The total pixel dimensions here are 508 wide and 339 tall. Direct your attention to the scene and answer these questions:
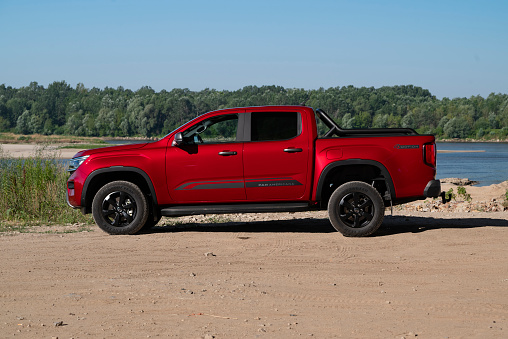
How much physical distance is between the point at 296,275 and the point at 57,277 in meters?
2.51

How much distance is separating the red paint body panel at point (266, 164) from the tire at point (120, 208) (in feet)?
0.81

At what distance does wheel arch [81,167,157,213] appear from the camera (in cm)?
951

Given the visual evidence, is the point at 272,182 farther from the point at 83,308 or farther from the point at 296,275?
the point at 83,308

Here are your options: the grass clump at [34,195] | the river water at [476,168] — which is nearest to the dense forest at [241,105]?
the river water at [476,168]

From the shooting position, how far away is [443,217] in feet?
39.7

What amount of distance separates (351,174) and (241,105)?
124m

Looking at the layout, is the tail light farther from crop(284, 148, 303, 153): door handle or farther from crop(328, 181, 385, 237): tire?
crop(284, 148, 303, 153): door handle

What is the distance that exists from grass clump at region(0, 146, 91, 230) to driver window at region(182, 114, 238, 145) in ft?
12.8

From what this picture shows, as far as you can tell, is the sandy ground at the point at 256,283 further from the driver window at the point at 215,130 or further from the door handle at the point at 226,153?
the driver window at the point at 215,130

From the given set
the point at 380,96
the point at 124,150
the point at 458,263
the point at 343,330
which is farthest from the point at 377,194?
the point at 380,96

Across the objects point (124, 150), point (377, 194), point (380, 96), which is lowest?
point (377, 194)

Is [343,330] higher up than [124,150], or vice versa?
[124,150]

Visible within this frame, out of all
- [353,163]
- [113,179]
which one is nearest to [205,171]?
[113,179]

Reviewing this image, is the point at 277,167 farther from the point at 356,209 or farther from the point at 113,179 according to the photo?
the point at 113,179
